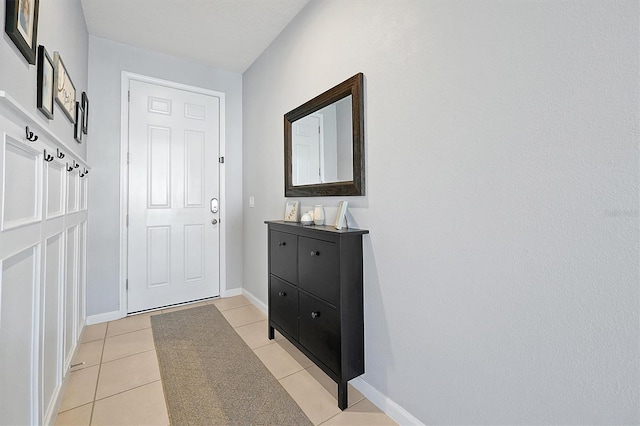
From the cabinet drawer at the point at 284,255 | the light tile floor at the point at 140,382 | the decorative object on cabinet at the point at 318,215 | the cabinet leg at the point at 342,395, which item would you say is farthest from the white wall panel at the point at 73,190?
the cabinet leg at the point at 342,395

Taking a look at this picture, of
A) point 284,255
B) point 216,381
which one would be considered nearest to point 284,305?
Answer: point 284,255

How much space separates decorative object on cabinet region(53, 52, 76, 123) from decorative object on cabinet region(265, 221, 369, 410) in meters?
1.44

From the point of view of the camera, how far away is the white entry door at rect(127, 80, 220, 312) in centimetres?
287

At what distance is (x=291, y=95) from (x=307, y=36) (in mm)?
439

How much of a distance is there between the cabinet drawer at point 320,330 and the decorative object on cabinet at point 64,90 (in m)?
1.72

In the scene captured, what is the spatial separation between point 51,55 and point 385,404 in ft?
7.95

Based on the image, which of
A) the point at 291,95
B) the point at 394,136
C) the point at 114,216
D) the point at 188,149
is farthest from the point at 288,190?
the point at 114,216

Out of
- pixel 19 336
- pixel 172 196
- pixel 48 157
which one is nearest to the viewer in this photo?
pixel 19 336

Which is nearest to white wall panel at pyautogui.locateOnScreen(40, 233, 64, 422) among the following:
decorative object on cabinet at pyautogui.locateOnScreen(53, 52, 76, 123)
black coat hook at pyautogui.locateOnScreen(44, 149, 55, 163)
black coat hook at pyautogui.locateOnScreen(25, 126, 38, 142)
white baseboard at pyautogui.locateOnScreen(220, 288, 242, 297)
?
black coat hook at pyautogui.locateOnScreen(44, 149, 55, 163)

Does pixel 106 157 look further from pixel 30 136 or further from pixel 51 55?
pixel 30 136

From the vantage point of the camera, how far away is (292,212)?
2.33 m

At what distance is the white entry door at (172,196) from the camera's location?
113 inches

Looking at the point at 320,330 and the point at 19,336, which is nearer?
the point at 19,336

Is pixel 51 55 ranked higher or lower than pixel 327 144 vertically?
higher
